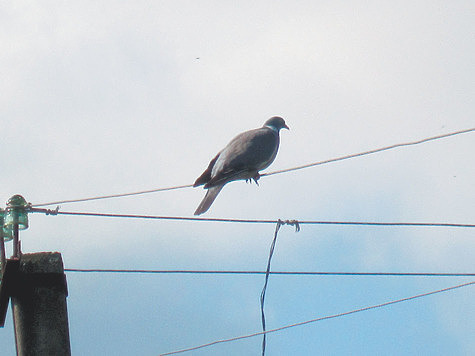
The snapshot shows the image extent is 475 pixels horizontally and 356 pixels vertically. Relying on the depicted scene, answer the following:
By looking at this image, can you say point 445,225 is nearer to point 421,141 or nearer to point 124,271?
point 421,141

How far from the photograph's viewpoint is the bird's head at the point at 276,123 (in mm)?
10273

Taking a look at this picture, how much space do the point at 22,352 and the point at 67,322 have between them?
9.6 inches

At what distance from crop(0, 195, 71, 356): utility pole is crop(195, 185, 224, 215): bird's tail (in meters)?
2.84

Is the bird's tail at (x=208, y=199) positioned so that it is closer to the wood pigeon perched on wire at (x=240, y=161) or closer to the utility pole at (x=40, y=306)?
the wood pigeon perched on wire at (x=240, y=161)

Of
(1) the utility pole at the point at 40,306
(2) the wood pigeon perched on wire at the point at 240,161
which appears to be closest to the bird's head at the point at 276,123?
(2) the wood pigeon perched on wire at the point at 240,161

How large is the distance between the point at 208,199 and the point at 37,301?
10.3 feet

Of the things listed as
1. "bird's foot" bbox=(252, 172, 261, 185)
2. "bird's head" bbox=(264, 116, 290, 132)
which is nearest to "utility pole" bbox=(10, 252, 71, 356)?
"bird's foot" bbox=(252, 172, 261, 185)

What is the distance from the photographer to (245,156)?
8.02 metres

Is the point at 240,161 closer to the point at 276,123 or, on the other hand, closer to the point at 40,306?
the point at 276,123

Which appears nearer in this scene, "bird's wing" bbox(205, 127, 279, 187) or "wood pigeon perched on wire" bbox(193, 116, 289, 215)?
"wood pigeon perched on wire" bbox(193, 116, 289, 215)

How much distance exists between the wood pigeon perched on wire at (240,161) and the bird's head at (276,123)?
0.96 m

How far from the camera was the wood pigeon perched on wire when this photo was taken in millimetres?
7305

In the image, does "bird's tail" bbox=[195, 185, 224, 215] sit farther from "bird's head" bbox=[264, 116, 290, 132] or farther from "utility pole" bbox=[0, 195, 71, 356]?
"bird's head" bbox=[264, 116, 290, 132]

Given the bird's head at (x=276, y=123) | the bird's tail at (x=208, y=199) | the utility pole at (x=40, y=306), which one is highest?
the bird's head at (x=276, y=123)
